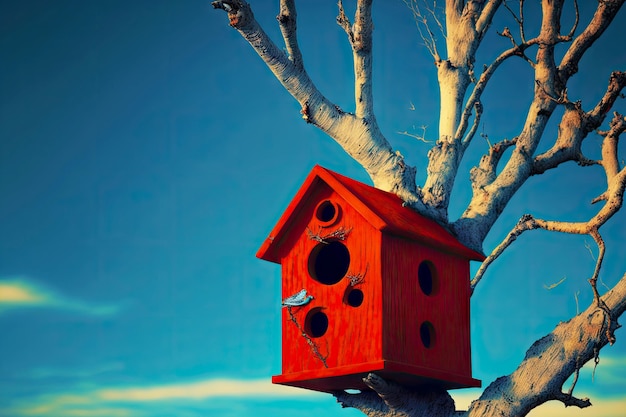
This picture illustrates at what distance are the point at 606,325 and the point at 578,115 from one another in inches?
108

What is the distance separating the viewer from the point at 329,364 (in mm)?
8156

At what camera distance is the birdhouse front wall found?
8.01 metres

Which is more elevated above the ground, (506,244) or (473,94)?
(473,94)

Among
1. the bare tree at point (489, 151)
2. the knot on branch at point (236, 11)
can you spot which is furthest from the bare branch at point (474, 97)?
the knot on branch at point (236, 11)

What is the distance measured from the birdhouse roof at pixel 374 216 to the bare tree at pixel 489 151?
0.83ft

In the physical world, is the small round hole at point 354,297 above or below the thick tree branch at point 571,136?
below

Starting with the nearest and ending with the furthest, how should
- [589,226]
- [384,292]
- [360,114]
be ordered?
[384,292] < [589,226] < [360,114]

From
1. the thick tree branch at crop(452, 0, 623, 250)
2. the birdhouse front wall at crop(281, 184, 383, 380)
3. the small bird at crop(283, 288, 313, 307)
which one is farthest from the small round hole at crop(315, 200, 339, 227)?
Answer: the thick tree branch at crop(452, 0, 623, 250)

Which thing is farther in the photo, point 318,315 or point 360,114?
point 360,114

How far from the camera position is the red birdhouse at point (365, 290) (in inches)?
316

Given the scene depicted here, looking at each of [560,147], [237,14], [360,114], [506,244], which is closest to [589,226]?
[506,244]

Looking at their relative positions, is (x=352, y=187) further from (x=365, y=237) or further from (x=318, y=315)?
(x=318, y=315)

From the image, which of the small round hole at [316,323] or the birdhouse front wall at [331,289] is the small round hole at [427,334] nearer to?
the birdhouse front wall at [331,289]

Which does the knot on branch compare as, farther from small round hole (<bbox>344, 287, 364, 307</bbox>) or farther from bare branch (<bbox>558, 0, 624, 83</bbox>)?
bare branch (<bbox>558, 0, 624, 83</bbox>)
